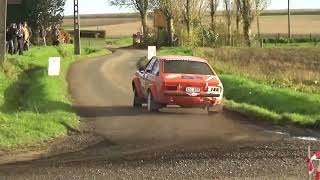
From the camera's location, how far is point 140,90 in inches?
802

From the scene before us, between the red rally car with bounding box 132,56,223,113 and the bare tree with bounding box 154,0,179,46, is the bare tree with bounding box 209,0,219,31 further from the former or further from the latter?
the red rally car with bounding box 132,56,223,113

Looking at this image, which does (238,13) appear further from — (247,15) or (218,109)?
(218,109)

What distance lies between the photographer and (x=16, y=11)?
53031mm

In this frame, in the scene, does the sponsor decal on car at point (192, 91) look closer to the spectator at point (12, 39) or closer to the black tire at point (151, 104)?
the black tire at point (151, 104)

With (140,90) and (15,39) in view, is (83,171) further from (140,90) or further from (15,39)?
(15,39)

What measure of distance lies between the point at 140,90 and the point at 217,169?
980cm

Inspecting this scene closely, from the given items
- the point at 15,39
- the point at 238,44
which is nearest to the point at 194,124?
the point at 15,39

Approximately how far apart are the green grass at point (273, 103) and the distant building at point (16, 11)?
3107cm

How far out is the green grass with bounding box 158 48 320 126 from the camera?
17427mm

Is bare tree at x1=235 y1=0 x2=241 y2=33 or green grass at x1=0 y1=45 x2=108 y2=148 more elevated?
bare tree at x1=235 y1=0 x2=241 y2=33

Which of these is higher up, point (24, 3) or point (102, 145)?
point (24, 3)

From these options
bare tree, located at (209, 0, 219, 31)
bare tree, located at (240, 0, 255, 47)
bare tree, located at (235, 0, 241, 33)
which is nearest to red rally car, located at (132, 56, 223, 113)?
bare tree, located at (240, 0, 255, 47)

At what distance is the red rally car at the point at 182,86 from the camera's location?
718 inches

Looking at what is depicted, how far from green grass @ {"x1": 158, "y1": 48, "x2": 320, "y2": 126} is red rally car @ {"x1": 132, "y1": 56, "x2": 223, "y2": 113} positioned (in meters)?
1.13
